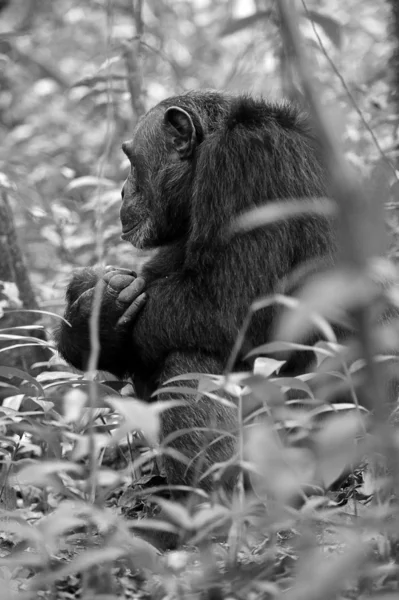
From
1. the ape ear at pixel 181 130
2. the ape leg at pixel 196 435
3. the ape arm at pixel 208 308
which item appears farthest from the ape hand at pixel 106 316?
the ape ear at pixel 181 130

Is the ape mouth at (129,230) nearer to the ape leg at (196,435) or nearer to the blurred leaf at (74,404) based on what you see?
the ape leg at (196,435)

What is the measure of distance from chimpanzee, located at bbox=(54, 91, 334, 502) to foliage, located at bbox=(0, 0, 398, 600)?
0.49 ft

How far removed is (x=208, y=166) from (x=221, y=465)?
184 cm

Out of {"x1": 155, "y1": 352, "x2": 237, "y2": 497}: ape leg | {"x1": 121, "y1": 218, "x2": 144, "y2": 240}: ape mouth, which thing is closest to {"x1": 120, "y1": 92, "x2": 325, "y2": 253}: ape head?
{"x1": 121, "y1": 218, "x2": 144, "y2": 240}: ape mouth

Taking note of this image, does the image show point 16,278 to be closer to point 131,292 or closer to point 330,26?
point 131,292

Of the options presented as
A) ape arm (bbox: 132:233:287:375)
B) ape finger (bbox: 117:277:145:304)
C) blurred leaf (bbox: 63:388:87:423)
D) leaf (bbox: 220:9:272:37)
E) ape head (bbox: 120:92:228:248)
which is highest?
leaf (bbox: 220:9:272:37)

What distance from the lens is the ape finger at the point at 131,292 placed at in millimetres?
3932

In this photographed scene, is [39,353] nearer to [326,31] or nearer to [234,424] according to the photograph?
[234,424]


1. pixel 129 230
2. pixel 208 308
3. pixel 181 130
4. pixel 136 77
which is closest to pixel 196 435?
pixel 208 308

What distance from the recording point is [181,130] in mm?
4238

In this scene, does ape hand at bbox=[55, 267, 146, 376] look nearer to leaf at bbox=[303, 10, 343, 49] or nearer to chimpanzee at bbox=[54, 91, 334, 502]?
chimpanzee at bbox=[54, 91, 334, 502]

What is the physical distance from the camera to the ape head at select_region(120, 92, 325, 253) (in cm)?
367

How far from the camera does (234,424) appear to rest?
3615 millimetres

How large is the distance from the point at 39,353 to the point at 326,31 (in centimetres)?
288
